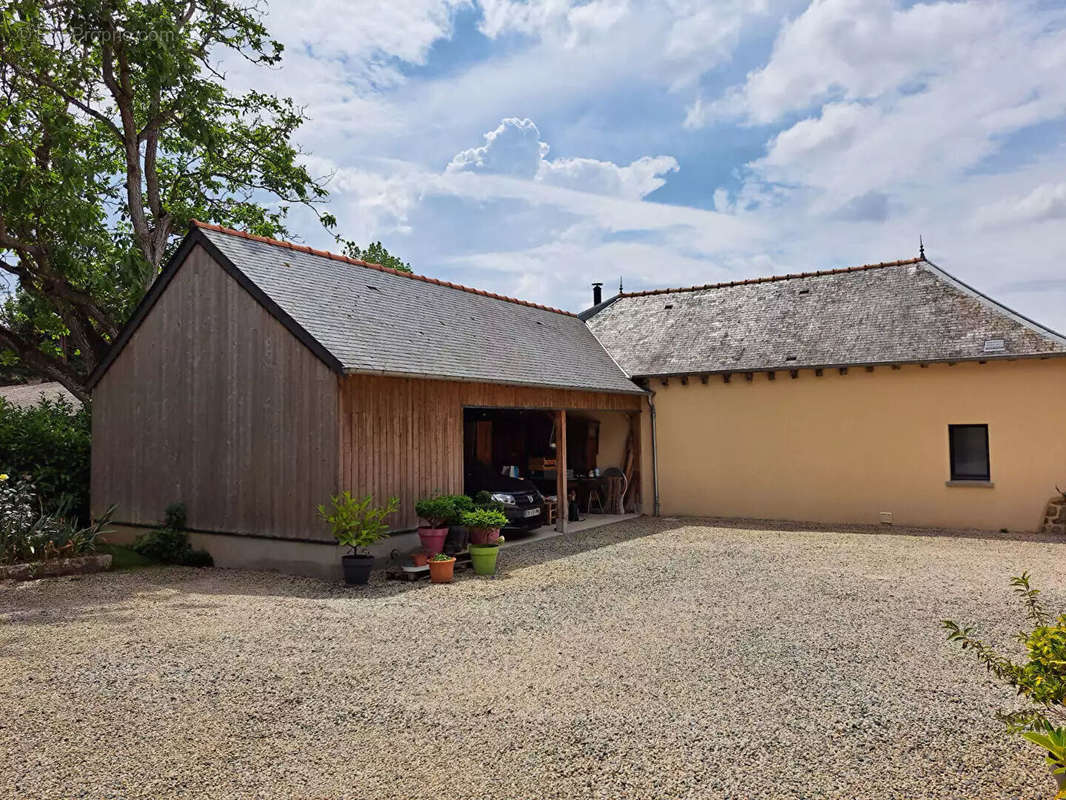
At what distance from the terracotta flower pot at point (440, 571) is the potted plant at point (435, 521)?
0.46 meters

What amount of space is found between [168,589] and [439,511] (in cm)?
346

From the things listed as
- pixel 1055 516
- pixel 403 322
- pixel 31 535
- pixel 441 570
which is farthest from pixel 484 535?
pixel 1055 516

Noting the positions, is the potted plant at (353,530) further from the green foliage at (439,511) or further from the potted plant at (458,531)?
the potted plant at (458,531)

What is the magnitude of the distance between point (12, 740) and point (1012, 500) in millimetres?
14946

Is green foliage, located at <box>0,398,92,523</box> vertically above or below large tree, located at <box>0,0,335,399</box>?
below

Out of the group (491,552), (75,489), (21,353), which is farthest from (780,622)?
(21,353)

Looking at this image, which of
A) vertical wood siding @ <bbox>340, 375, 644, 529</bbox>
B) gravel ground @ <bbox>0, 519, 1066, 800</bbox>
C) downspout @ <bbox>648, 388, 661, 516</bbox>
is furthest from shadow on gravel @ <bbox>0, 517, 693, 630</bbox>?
downspout @ <bbox>648, 388, 661, 516</bbox>

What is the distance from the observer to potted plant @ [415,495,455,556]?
31.4 ft

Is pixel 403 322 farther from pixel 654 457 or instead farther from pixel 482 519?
pixel 654 457

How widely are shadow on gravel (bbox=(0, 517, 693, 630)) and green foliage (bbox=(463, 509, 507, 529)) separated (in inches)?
26.9

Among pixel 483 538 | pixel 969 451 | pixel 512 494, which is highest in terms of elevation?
pixel 969 451

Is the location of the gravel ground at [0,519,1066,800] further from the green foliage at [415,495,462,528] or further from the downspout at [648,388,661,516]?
the downspout at [648,388,661,516]

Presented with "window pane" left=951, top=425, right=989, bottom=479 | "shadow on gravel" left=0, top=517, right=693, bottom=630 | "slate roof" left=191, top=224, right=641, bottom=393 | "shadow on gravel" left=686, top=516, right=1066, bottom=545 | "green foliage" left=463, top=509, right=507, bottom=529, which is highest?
"slate roof" left=191, top=224, right=641, bottom=393

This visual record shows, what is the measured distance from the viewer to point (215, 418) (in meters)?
10.5
